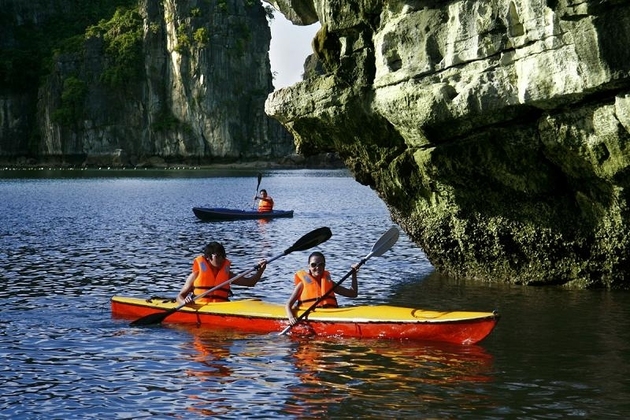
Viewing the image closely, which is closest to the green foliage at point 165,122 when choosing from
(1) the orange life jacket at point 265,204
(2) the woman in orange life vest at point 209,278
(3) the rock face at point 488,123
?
(1) the orange life jacket at point 265,204

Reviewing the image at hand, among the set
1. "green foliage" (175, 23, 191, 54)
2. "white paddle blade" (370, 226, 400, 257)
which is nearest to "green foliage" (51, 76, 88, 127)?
"green foliage" (175, 23, 191, 54)

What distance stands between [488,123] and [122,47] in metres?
133

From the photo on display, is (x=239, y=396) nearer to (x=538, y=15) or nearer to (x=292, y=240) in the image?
(x=538, y=15)

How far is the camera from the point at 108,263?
26.3 m

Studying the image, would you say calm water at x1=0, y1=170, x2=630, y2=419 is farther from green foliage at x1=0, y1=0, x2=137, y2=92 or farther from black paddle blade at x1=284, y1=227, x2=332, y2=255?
green foliage at x1=0, y1=0, x2=137, y2=92

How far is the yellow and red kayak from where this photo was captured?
14648 mm

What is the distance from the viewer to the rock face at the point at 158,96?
13975 centimetres

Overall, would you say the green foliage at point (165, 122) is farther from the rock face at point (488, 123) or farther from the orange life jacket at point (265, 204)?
the rock face at point (488, 123)

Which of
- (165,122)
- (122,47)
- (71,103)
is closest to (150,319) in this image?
(165,122)

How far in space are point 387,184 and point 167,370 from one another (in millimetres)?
9492

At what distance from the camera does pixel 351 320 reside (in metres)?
15.3

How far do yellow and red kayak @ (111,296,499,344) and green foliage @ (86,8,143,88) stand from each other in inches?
5130

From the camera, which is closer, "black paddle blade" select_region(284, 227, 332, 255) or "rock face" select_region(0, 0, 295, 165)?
"black paddle blade" select_region(284, 227, 332, 255)

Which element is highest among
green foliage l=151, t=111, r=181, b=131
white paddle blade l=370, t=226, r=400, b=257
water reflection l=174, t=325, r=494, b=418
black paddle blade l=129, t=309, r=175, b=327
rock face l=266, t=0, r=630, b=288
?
green foliage l=151, t=111, r=181, b=131
